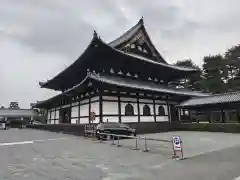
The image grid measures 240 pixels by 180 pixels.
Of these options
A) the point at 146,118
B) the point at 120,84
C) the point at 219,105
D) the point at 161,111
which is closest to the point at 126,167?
the point at 120,84

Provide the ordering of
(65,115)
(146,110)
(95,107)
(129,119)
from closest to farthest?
(95,107)
(129,119)
(146,110)
(65,115)

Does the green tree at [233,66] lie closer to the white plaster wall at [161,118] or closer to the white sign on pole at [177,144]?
the white plaster wall at [161,118]

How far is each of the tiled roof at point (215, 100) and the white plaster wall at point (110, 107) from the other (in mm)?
9097

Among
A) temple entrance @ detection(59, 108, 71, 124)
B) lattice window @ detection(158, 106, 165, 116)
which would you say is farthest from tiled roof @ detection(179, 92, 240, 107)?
temple entrance @ detection(59, 108, 71, 124)

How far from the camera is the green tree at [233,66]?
Answer: 168 ft

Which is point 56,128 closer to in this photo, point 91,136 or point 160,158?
point 91,136

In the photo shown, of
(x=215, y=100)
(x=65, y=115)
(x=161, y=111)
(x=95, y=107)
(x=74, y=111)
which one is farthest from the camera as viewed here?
(x=65, y=115)

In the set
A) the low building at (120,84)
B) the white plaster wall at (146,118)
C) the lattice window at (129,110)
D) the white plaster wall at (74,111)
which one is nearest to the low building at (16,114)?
the low building at (120,84)

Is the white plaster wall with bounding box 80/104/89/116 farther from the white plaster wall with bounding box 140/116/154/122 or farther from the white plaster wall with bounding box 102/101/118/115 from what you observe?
the white plaster wall with bounding box 140/116/154/122

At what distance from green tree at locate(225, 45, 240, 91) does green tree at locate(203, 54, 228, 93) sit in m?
1.13

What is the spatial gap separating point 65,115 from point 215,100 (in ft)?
62.3

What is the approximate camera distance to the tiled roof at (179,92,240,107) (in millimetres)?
23688

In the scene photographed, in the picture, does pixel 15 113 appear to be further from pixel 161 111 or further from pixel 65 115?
pixel 161 111

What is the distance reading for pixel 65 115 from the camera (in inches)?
1225
